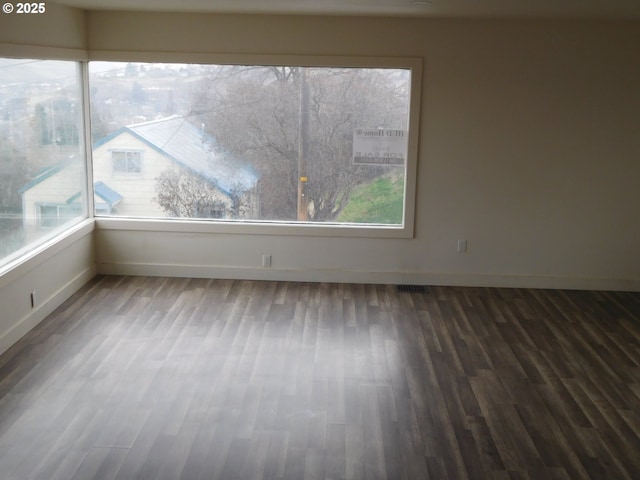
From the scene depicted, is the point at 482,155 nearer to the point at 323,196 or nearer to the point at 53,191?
the point at 323,196

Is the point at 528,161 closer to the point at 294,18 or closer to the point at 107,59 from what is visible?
the point at 294,18

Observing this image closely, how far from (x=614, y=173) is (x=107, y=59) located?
489 centimetres

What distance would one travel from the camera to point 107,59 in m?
6.57

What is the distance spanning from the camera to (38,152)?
5.81 metres

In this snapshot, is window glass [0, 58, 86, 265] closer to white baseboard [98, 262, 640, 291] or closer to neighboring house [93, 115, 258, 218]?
neighboring house [93, 115, 258, 218]

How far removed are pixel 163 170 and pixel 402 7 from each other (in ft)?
9.35

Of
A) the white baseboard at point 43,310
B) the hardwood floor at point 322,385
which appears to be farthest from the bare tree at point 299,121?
the white baseboard at point 43,310

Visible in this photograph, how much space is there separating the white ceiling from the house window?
54.8 inches

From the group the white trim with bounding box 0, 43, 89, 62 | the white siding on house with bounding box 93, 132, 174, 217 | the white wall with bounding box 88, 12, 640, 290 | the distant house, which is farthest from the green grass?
the white trim with bounding box 0, 43, 89, 62

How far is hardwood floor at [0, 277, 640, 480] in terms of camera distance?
A: 379 centimetres

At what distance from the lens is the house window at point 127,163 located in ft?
22.7

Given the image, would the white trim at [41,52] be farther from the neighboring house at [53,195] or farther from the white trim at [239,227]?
the white trim at [239,227]

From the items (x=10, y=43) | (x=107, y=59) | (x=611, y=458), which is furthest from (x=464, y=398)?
(x=107, y=59)

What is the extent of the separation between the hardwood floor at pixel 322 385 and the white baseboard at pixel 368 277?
173mm
